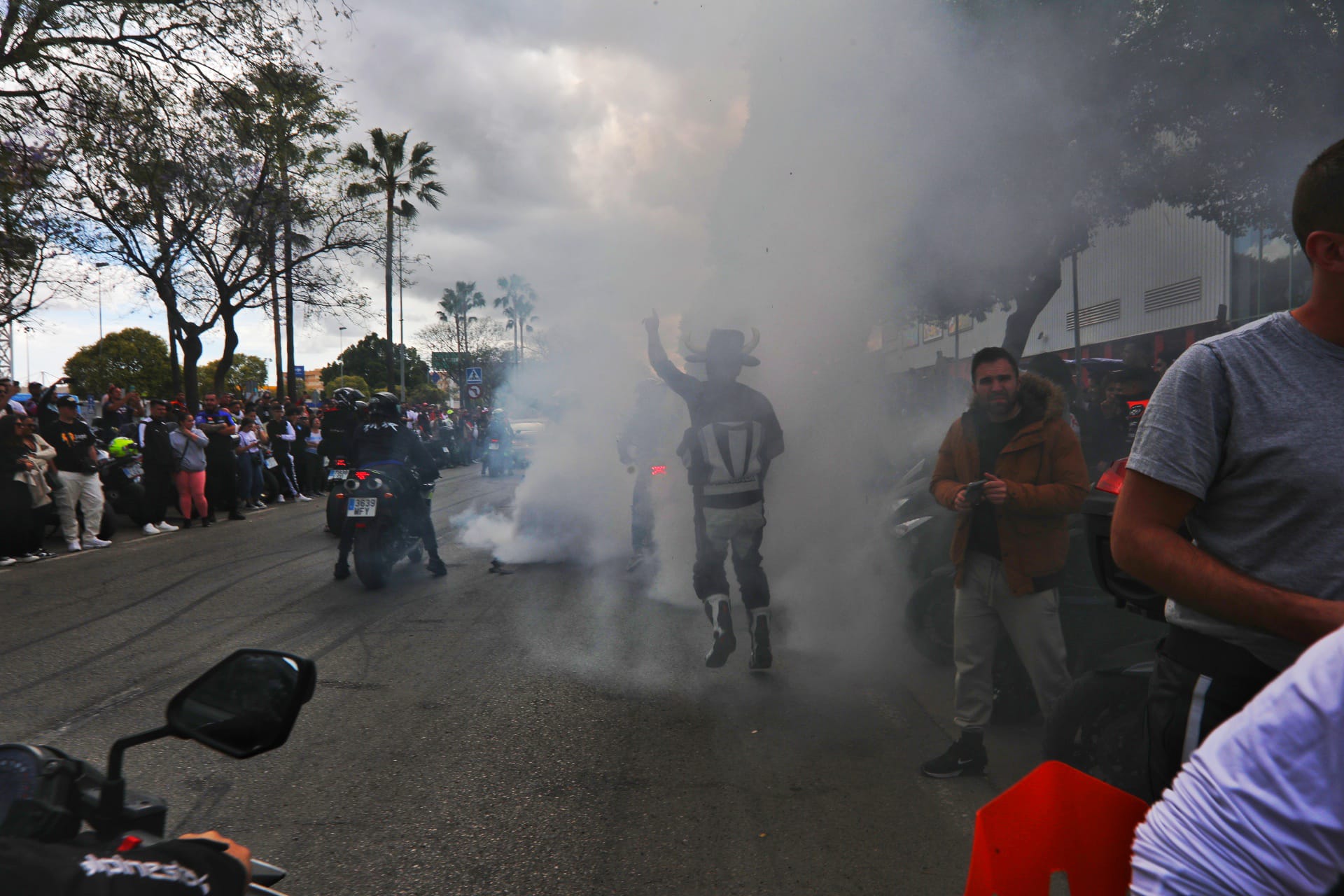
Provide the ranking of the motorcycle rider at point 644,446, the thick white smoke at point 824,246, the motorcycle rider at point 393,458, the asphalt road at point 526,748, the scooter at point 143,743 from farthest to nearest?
the motorcycle rider at point 393,458 → the motorcycle rider at point 644,446 → the thick white smoke at point 824,246 → the asphalt road at point 526,748 → the scooter at point 143,743

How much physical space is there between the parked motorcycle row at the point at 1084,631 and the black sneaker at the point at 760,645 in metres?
0.82

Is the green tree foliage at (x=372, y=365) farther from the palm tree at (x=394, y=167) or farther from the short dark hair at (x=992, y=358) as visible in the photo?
the short dark hair at (x=992, y=358)

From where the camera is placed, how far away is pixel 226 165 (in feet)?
41.9

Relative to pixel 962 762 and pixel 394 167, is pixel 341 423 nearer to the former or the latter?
pixel 962 762

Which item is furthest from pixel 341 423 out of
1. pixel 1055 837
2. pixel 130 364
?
pixel 130 364

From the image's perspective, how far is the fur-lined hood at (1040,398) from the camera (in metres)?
3.58

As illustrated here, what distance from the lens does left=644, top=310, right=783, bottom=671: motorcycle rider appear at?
4949 millimetres

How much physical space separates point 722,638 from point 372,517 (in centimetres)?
385

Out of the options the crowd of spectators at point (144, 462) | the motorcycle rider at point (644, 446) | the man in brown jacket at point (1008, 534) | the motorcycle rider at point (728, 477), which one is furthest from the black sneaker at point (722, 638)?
the crowd of spectators at point (144, 462)

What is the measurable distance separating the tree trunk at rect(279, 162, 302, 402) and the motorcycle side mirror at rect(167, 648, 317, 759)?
716 inches

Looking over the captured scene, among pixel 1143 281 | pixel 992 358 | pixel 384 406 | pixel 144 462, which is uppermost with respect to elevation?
pixel 1143 281

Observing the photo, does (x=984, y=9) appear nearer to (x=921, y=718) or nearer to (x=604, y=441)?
(x=604, y=441)

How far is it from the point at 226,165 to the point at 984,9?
1042 centimetres

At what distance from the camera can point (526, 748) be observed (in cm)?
386
